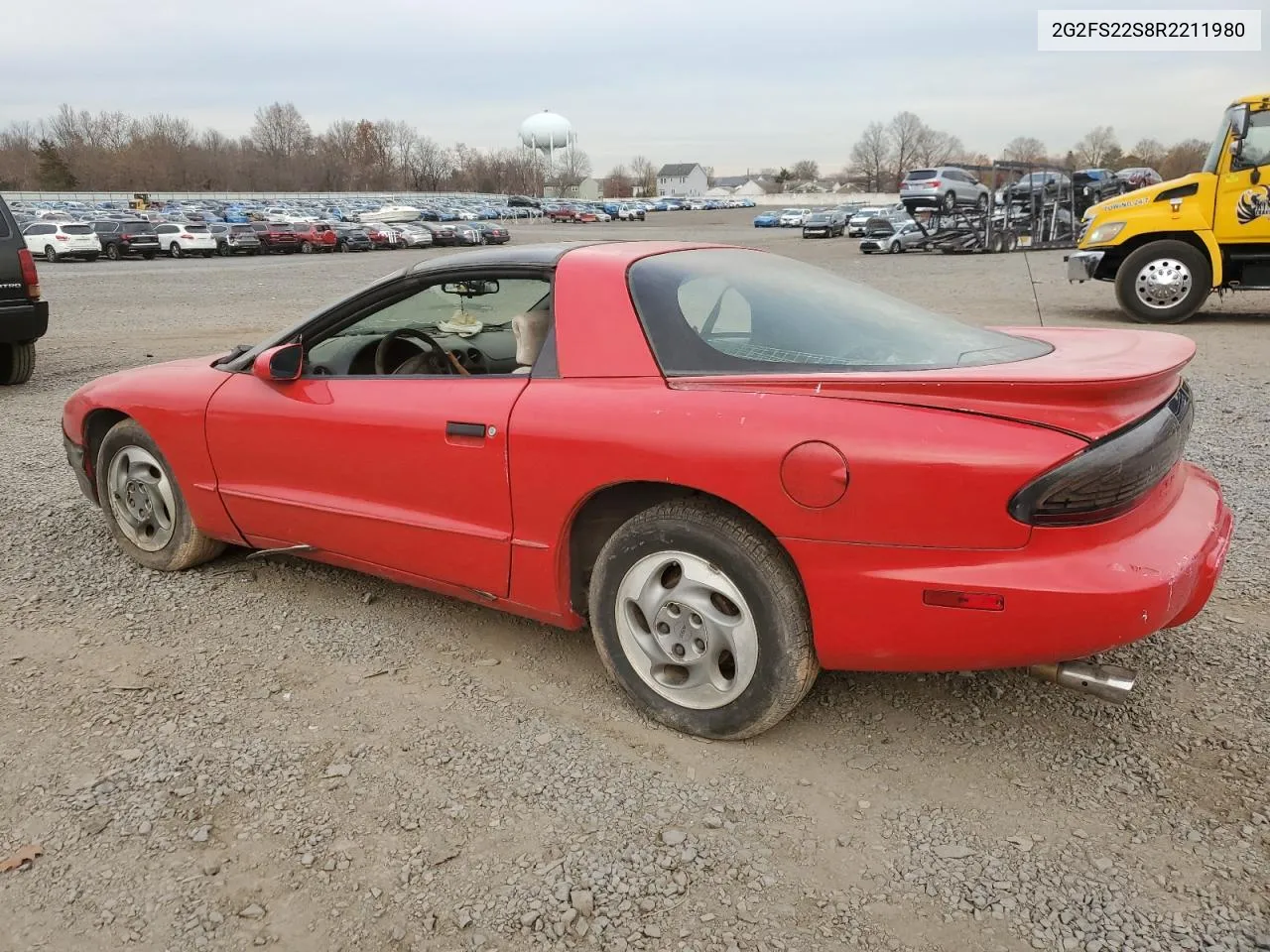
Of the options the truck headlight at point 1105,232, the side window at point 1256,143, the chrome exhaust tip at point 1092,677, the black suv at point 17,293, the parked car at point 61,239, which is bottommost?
the chrome exhaust tip at point 1092,677

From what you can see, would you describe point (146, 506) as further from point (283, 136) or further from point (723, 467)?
point (283, 136)

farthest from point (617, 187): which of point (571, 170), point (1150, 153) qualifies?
point (1150, 153)

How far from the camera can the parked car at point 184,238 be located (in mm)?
34969

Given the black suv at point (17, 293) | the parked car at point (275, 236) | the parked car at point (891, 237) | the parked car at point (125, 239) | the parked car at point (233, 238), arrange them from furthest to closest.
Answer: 1. the parked car at point (275, 236)
2. the parked car at point (233, 238)
3. the parked car at point (125, 239)
4. the parked car at point (891, 237)
5. the black suv at point (17, 293)

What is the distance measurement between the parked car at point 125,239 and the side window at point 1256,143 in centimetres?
3396

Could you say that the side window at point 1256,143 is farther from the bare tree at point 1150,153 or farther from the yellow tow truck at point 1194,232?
the bare tree at point 1150,153

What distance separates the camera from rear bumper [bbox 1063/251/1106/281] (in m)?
12.0

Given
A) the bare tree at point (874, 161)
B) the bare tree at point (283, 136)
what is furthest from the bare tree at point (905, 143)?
the bare tree at point (283, 136)

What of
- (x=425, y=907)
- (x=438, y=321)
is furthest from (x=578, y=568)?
(x=438, y=321)

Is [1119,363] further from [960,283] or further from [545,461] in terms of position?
[960,283]

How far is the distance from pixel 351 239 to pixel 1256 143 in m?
35.8

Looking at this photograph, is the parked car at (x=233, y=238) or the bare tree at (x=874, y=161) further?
the bare tree at (x=874, y=161)

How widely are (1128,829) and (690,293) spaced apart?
6.23 feet

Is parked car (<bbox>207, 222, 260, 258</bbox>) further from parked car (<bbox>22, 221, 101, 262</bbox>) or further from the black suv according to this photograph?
the black suv
